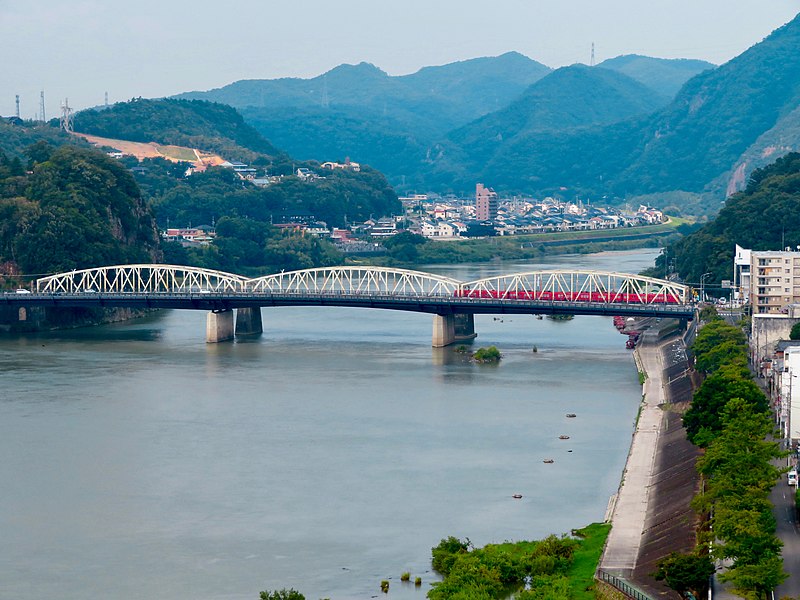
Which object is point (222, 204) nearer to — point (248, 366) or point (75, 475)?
point (248, 366)

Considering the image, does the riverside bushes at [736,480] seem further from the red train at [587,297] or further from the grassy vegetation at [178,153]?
the grassy vegetation at [178,153]

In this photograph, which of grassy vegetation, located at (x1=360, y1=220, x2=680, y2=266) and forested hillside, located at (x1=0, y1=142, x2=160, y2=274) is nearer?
forested hillside, located at (x1=0, y1=142, x2=160, y2=274)

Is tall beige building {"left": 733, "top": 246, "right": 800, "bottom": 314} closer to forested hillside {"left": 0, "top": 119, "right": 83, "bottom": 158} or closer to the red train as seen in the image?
the red train

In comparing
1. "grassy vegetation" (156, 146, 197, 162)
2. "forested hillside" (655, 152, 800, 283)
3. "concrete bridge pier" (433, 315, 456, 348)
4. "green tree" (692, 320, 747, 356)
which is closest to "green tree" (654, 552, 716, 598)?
"green tree" (692, 320, 747, 356)

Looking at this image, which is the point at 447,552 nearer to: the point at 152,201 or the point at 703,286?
the point at 703,286

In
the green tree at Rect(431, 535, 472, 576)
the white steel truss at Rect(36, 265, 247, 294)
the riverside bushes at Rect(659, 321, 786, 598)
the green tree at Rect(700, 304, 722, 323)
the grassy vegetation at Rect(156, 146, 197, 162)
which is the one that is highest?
the grassy vegetation at Rect(156, 146, 197, 162)

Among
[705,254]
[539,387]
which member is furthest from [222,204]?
[539,387]

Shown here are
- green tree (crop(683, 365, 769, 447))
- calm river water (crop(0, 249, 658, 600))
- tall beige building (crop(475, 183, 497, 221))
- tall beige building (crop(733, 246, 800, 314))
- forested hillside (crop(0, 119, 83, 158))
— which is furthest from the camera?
tall beige building (crop(475, 183, 497, 221))

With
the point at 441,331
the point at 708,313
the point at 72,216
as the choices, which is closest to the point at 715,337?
the point at 708,313
